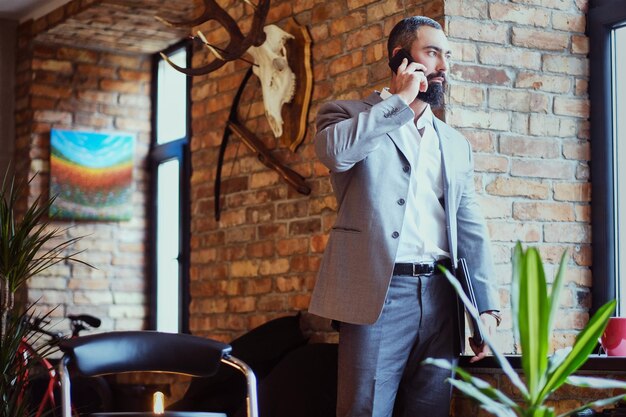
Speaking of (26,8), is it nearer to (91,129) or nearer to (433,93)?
(91,129)

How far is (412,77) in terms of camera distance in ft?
9.25

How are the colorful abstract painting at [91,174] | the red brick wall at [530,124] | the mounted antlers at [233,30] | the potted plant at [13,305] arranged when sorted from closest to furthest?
the potted plant at [13,305], the red brick wall at [530,124], the mounted antlers at [233,30], the colorful abstract painting at [91,174]

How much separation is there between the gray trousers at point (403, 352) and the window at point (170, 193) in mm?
3352

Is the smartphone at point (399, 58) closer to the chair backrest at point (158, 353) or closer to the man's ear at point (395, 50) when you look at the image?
the man's ear at point (395, 50)

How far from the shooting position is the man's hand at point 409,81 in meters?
2.81

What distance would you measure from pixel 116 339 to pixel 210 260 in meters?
2.55

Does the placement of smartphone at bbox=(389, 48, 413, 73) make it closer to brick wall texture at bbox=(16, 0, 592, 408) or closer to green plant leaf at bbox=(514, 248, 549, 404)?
brick wall texture at bbox=(16, 0, 592, 408)

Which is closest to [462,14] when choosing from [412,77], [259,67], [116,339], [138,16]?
[412,77]

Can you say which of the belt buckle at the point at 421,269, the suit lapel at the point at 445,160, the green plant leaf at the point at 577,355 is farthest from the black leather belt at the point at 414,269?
the green plant leaf at the point at 577,355

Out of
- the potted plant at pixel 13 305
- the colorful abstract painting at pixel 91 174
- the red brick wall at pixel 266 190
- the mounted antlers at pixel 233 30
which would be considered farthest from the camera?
the colorful abstract painting at pixel 91 174

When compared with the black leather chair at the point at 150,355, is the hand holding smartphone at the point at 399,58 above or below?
above

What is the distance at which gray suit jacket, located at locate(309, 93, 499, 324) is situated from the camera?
2.77 metres

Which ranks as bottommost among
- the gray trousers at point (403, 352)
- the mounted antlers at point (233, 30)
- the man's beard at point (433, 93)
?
the gray trousers at point (403, 352)

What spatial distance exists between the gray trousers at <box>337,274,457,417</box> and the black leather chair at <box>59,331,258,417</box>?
19.3 inches
